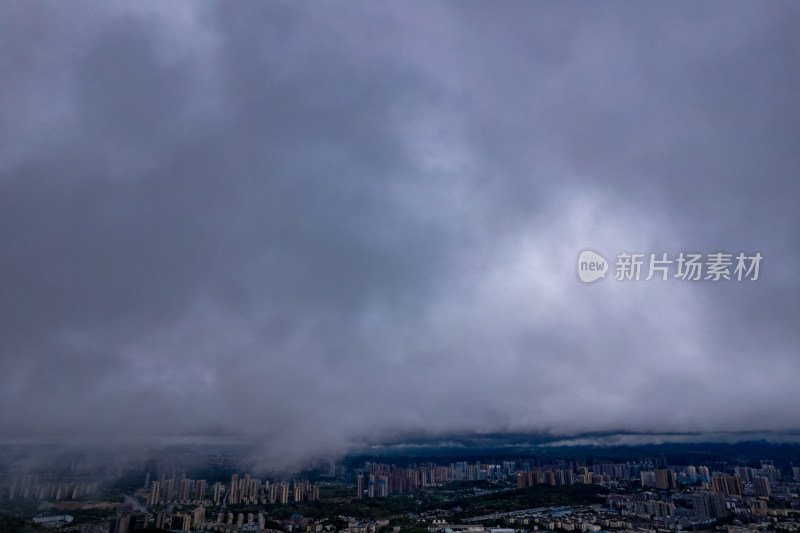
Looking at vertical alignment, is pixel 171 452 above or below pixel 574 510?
above

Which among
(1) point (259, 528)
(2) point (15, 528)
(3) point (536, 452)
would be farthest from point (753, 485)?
(2) point (15, 528)

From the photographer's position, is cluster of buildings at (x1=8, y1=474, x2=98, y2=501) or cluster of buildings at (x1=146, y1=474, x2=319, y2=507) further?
cluster of buildings at (x1=146, y1=474, x2=319, y2=507)

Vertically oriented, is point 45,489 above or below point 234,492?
above

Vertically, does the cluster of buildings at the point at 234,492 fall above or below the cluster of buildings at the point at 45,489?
below

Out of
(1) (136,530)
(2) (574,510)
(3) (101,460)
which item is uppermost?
(3) (101,460)

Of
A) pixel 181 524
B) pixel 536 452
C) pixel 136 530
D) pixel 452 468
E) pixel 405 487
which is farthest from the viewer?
pixel 536 452

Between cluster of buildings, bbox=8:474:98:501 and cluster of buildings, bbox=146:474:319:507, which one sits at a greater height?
cluster of buildings, bbox=8:474:98:501

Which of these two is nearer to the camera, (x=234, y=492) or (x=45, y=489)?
(x=45, y=489)

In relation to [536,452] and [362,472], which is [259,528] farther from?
[536,452]

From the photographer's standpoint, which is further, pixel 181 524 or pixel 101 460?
pixel 101 460

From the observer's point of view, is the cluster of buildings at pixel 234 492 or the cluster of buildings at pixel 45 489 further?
the cluster of buildings at pixel 234 492

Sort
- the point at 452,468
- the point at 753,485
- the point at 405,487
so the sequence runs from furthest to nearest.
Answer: the point at 452,468, the point at 405,487, the point at 753,485
